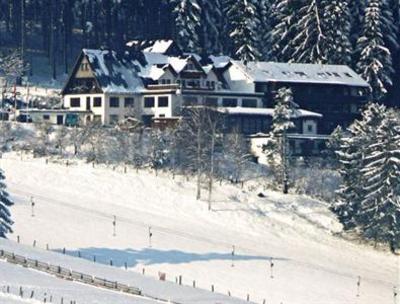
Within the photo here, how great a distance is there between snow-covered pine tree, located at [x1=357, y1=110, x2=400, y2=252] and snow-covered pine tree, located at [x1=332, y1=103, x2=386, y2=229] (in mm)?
515

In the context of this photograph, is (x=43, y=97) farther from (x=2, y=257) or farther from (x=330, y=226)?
(x=2, y=257)

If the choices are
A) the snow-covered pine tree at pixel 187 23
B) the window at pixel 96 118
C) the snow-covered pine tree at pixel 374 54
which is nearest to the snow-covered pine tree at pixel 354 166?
the window at pixel 96 118

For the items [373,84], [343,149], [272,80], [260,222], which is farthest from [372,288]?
[373,84]

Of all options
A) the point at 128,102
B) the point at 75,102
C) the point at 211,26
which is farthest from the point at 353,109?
the point at 75,102

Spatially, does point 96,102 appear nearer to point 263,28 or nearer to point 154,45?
point 154,45

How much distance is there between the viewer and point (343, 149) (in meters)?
88.5

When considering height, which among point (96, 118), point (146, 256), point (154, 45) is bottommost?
point (146, 256)

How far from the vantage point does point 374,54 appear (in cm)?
11544

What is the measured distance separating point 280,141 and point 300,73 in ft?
69.2

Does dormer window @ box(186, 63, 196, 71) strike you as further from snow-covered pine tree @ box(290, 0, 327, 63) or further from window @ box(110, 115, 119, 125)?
snow-covered pine tree @ box(290, 0, 327, 63)

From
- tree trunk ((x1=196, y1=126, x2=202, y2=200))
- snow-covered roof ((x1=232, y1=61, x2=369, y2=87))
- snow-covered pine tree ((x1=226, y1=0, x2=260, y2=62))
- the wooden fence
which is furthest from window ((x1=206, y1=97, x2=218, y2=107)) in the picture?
the wooden fence

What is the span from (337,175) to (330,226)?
1067cm

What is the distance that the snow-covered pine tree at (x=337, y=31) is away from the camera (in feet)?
375

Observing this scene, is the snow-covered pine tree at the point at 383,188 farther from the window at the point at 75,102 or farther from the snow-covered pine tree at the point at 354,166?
the window at the point at 75,102
